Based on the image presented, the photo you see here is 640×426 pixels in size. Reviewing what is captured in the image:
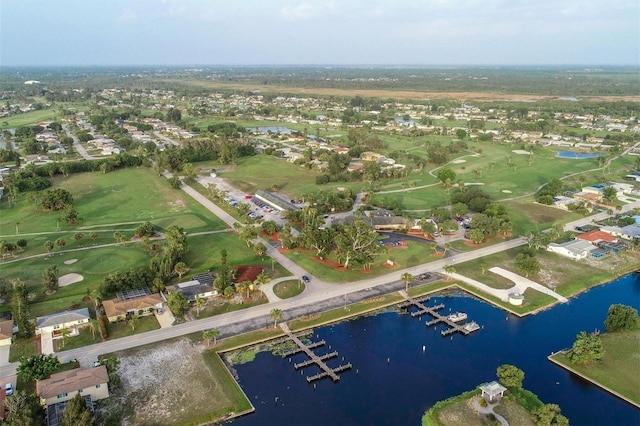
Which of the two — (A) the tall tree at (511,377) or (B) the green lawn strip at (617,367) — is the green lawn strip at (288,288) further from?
(B) the green lawn strip at (617,367)

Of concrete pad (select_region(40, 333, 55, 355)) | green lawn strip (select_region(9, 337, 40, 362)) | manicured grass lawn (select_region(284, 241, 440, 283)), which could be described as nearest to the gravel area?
concrete pad (select_region(40, 333, 55, 355))

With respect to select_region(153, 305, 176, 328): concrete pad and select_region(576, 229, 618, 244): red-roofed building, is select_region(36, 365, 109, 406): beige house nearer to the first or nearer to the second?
select_region(153, 305, 176, 328): concrete pad

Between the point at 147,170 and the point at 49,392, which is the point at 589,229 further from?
the point at 147,170

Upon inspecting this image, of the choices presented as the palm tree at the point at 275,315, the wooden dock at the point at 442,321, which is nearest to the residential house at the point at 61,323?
the palm tree at the point at 275,315

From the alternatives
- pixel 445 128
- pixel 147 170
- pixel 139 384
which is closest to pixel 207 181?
pixel 147 170

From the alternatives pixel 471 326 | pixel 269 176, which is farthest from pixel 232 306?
pixel 269 176

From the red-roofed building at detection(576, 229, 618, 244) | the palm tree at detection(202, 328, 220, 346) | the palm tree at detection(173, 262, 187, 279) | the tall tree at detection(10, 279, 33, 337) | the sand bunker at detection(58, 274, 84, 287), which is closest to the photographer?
the palm tree at detection(202, 328, 220, 346)

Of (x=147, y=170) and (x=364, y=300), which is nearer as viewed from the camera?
(x=364, y=300)
